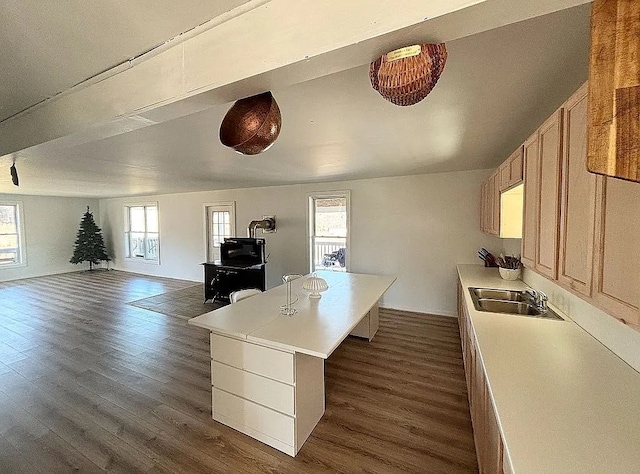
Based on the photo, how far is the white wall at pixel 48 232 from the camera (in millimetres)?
7312

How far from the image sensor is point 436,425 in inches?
83.5

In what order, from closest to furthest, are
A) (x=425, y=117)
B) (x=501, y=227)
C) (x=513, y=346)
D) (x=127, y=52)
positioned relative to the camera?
(x=127, y=52) < (x=513, y=346) < (x=425, y=117) < (x=501, y=227)

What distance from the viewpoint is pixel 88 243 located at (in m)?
8.16

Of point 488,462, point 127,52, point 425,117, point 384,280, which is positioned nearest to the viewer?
point 127,52

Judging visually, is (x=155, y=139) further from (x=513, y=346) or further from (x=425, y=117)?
(x=513, y=346)

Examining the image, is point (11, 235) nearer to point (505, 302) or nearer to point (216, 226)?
point (216, 226)

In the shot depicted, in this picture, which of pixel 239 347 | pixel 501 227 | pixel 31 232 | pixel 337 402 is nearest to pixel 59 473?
pixel 239 347

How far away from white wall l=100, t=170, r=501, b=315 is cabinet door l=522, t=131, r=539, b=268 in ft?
8.21

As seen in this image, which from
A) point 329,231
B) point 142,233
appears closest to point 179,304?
point 329,231

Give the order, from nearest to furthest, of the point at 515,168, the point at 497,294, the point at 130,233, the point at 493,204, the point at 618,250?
the point at 618,250 → the point at 515,168 → the point at 497,294 → the point at 493,204 → the point at 130,233

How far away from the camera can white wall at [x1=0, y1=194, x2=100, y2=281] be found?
7.31 metres

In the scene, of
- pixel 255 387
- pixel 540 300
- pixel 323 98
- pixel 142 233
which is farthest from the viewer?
pixel 142 233

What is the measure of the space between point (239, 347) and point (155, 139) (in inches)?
76.8

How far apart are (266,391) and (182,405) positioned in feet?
3.13
